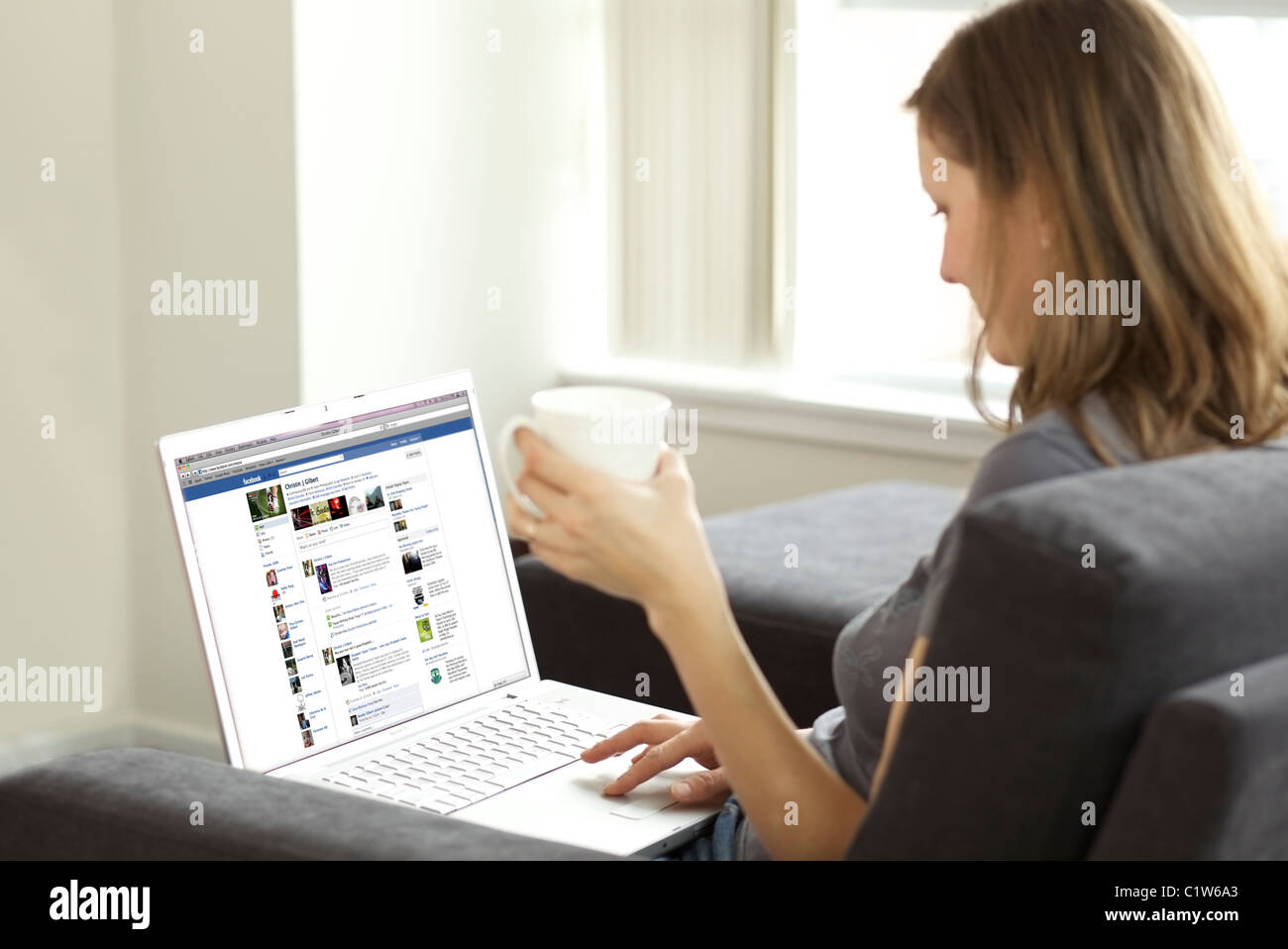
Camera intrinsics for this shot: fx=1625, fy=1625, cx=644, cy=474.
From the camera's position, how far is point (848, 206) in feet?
12.1

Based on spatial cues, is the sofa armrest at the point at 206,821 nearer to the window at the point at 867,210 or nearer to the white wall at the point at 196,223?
the white wall at the point at 196,223

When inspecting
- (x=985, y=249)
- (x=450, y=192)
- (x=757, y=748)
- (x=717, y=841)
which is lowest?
(x=717, y=841)

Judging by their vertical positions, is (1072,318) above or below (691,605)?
above

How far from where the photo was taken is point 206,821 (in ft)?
4.00

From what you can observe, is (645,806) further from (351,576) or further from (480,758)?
(351,576)

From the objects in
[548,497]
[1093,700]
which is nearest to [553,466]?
[548,497]

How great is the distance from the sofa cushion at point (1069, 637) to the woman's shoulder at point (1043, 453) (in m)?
0.06

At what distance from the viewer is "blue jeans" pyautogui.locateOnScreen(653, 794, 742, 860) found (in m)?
1.41

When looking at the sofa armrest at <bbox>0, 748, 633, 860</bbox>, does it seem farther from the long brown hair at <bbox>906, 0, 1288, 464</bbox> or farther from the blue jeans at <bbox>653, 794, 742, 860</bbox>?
the long brown hair at <bbox>906, 0, 1288, 464</bbox>

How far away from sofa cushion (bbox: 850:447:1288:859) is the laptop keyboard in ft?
1.49

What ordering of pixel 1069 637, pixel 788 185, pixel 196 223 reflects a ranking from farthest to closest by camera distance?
pixel 788 185 → pixel 196 223 → pixel 1069 637

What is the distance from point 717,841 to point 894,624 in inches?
11.4

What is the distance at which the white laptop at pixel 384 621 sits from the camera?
4.47 feet
